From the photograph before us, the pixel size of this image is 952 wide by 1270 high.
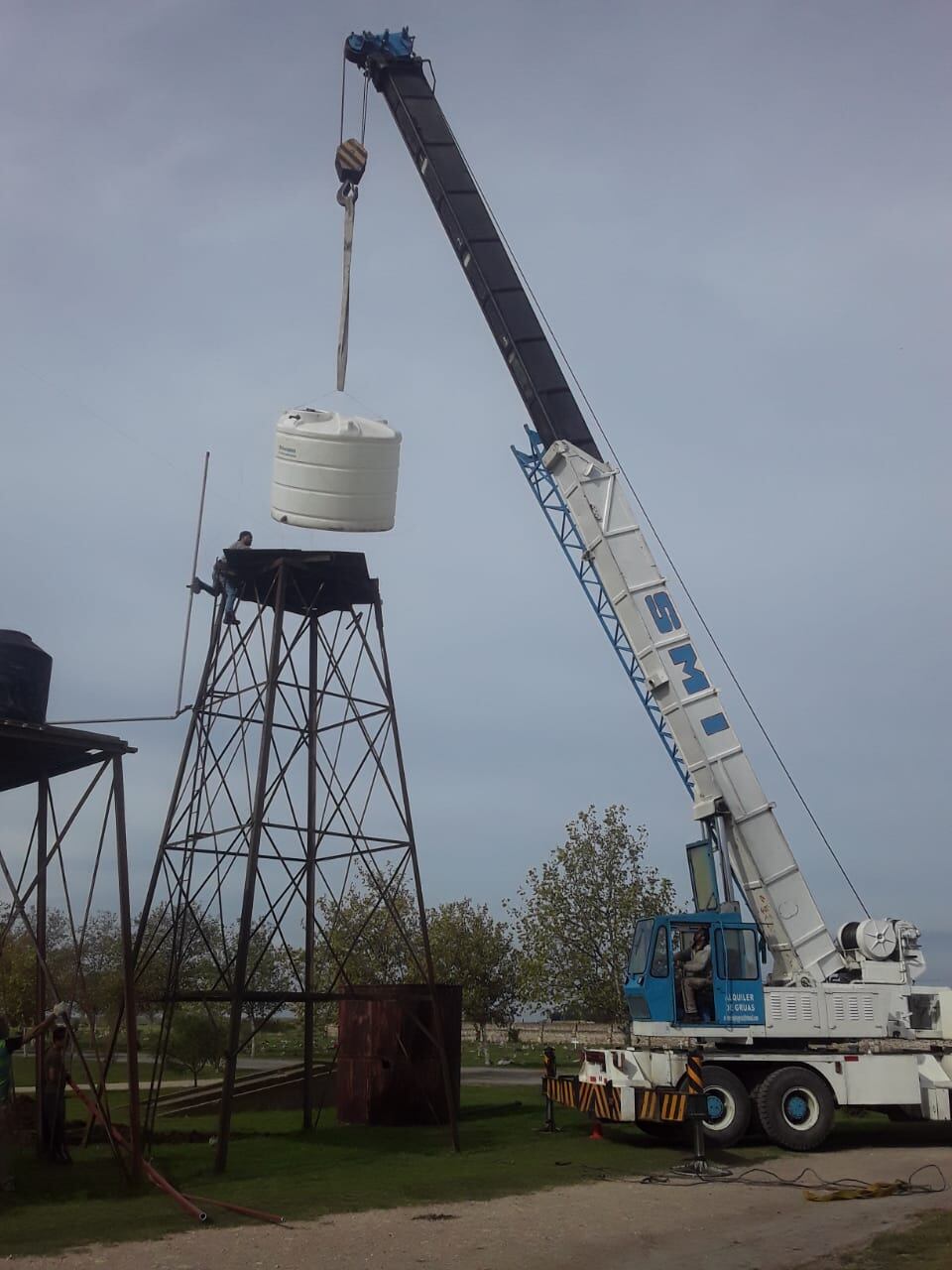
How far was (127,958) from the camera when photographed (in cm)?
1327

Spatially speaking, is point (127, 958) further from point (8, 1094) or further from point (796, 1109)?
point (796, 1109)

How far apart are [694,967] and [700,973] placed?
126mm

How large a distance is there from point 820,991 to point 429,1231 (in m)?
9.12

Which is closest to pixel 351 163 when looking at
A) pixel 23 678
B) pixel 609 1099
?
pixel 23 678

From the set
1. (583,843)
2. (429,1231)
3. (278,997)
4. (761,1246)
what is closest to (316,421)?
(278,997)

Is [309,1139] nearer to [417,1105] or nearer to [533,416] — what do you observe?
[417,1105]

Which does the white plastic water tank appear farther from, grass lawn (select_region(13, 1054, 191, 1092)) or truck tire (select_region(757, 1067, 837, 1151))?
grass lawn (select_region(13, 1054, 191, 1092))

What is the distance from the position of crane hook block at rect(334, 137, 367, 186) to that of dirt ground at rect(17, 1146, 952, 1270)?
1491cm

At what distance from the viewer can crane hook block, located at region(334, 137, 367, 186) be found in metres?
19.1

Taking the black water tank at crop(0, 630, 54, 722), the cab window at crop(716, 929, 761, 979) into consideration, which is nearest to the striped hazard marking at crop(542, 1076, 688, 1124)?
the cab window at crop(716, 929, 761, 979)

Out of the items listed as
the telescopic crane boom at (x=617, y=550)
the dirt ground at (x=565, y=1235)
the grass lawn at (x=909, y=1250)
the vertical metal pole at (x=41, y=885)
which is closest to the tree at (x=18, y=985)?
the vertical metal pole at (x=41, y=885)

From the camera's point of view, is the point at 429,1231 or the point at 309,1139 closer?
the point at 429,1231

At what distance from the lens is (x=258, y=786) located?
16.2 metres

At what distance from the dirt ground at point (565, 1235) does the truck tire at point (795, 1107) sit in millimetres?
3354
